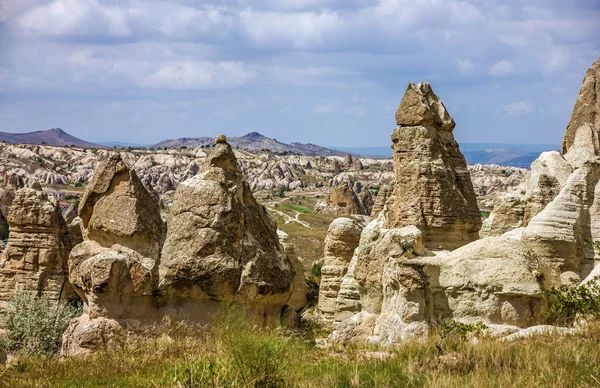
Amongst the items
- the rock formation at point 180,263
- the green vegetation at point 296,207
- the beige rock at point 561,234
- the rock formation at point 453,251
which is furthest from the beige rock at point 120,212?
the green vegetation at point 296,207

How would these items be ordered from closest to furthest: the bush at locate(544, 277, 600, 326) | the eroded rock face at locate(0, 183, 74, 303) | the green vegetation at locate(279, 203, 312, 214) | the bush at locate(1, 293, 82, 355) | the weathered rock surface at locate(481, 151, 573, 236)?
the bush at locate(544, 277, 600, 326), the bush at locate(1, 293, 82, 355), the eroded rock face at locate(0, 183, 74, 303), the weathered rock surface at locate(481, 151, 573, 236), the green vegetation at locate(279, 203, 312, 214)

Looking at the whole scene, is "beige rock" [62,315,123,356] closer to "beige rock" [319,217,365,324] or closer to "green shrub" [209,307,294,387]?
"green shrub" [209,307,294,387]

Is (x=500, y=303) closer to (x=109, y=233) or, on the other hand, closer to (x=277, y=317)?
(x=277, y=317)

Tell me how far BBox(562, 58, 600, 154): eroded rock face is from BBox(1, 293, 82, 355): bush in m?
19.3

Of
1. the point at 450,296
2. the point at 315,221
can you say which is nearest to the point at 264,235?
the point at 450,296

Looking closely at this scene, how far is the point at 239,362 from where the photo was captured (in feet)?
21.7

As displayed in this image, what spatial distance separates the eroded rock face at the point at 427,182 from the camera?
60.4 ft

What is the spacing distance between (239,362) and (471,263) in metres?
6.29

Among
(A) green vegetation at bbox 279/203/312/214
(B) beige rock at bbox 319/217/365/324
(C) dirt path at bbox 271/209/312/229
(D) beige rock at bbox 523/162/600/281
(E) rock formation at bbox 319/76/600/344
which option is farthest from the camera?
(A) green vegetation at bbox 279/203/312/214

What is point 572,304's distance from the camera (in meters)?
10.6

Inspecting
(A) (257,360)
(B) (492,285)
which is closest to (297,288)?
(B) (492,285)

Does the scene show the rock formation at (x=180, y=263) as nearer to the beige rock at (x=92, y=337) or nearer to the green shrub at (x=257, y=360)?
the beige rock at (x=92, y=337)

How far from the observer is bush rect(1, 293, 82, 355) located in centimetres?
1303

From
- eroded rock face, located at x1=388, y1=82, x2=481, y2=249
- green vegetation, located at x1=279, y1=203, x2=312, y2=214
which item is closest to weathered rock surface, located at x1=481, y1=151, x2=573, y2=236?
eroded rock face, located at x1=388, y1=82, x2=481, y2=249
